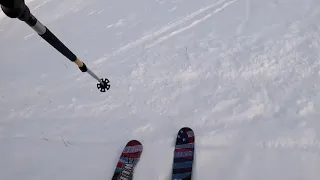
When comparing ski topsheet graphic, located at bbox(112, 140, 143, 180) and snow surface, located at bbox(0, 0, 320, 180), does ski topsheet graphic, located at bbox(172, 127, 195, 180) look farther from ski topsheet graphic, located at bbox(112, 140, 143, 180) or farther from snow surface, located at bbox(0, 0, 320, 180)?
ski topsheet graphic, located at bbox(112, 140, 143, 180)

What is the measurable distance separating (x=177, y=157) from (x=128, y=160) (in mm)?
692

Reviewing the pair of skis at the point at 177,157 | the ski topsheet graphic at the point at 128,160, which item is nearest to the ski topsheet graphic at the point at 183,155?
the pair of skis at the point at 177,157

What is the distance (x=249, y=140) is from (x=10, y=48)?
6.16 m

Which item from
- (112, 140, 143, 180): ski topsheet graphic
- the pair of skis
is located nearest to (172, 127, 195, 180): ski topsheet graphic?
the pair of skis

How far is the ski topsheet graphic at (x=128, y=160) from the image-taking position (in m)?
3.43

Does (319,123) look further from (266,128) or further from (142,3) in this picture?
(142,3)

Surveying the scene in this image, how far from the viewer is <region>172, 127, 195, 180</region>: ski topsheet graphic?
326cm

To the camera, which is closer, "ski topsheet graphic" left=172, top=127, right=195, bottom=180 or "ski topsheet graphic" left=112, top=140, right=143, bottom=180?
"ski topsheet graphic" left=172, top=127, right=195, bottom=180

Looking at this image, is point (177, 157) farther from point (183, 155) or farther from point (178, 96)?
point (178, 96)

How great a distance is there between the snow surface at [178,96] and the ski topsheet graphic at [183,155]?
100mm

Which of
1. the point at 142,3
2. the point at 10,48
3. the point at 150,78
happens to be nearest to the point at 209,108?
the point at 150,78

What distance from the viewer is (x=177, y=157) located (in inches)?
134

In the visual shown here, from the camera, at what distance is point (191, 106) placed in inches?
153

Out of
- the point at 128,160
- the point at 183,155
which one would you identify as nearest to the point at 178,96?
the point at 183,155
